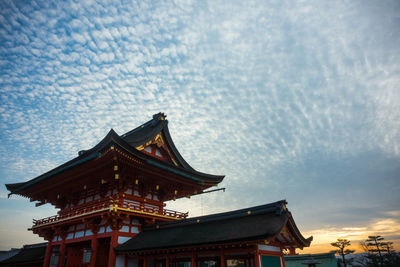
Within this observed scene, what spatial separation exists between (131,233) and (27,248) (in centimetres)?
2694

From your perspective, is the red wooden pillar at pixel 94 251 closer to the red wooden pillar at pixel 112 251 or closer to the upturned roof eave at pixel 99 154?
the red wooden pillar at pixel 112 251

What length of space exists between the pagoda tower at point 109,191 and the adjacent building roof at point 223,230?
262cm

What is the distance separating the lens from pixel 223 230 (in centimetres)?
1559

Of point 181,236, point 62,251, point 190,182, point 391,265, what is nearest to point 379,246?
point 391,265

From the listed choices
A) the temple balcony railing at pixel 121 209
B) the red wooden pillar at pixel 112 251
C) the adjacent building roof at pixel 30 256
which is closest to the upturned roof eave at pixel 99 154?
the temple balcony railing at pixel 121 209

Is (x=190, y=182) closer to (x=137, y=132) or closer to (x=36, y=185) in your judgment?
(x=137, y=132)

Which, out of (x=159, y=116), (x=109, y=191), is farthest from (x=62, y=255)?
(x=159, y=116)

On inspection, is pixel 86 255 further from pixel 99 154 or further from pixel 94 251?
pixel 99 154

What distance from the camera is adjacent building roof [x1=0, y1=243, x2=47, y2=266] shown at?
99.5 ft

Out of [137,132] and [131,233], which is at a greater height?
[137,132]

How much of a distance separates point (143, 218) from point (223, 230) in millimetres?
8849

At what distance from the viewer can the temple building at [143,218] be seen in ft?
49.3

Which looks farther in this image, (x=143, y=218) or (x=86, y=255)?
(x=86, y=255)

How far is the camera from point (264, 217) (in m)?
15.9
